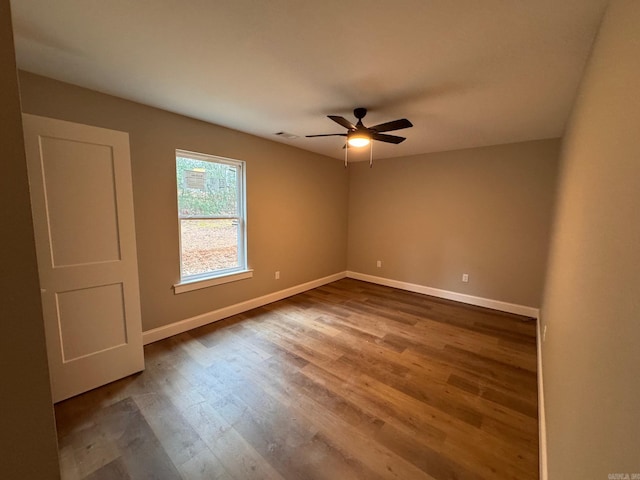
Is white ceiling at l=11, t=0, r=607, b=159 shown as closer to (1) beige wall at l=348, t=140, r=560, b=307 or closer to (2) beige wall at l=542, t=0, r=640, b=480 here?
(2) beige wall at l=542, t=0, r=640, b=480

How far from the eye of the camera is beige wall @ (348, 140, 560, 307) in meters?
3.54

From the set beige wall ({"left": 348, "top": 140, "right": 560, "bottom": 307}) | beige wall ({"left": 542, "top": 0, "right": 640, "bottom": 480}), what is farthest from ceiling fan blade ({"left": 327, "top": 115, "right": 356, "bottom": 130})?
beige wall ({"left": 348, "top": 140, "right": 560, "bottom": 307})

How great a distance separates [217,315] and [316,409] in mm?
1978

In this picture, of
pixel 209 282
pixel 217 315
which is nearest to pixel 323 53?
pixel 209 282

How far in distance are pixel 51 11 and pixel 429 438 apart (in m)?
3.32

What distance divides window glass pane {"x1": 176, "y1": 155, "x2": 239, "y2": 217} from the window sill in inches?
31.7

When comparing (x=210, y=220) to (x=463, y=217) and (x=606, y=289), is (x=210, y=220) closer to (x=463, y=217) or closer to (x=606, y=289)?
(x=606, y=289)

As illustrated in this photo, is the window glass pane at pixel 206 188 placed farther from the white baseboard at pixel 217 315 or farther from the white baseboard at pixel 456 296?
the white baseboard at pixel 456 296

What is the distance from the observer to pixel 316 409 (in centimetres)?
192

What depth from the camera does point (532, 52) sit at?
162cm

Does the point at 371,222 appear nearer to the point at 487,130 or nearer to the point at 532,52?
the point at 487,130

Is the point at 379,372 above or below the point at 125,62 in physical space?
below

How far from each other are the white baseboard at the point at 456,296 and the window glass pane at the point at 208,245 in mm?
2779

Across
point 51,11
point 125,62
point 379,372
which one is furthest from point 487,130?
point 51,11
